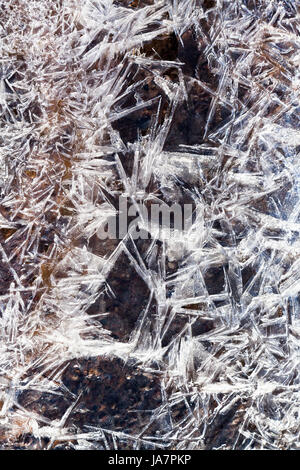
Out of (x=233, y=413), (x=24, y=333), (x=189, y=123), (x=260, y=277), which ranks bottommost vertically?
(x=233, y=413)

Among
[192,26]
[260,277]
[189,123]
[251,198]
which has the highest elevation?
[192,26]

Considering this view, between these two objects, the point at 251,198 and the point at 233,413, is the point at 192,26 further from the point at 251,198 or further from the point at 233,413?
the point at 233,413

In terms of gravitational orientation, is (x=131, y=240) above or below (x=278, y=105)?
below

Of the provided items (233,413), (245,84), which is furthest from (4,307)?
(245,84)

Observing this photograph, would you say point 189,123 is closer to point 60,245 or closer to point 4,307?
point 60,245

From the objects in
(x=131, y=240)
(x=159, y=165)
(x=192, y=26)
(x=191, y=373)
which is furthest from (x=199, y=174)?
(x=191, y=373)

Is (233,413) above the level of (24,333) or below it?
below
